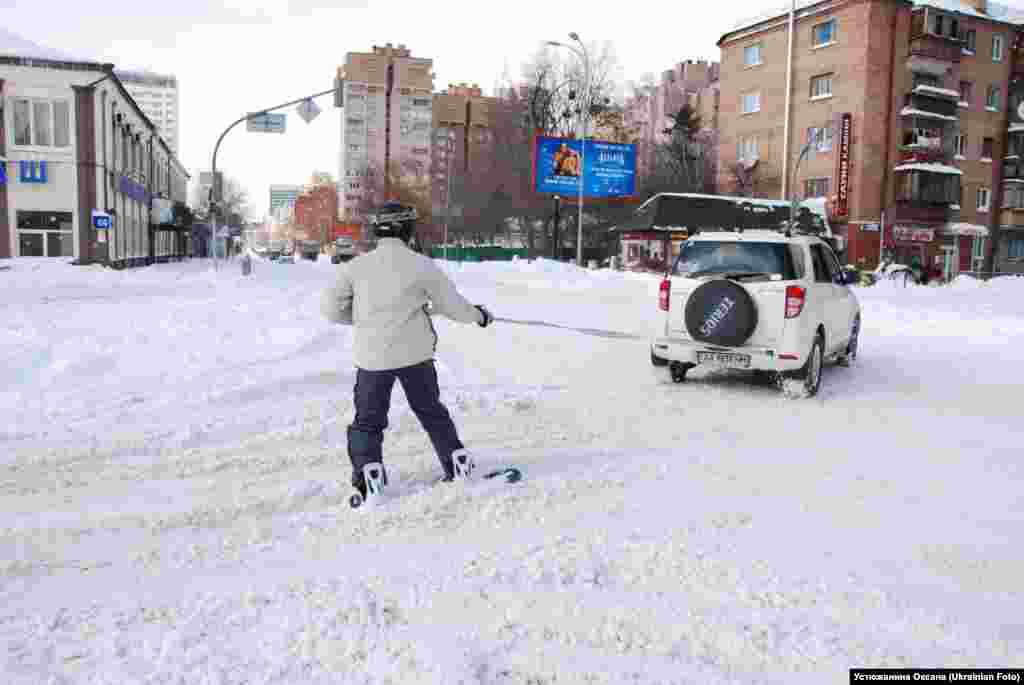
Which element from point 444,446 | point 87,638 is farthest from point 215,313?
point 87,638

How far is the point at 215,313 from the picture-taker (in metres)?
13.8

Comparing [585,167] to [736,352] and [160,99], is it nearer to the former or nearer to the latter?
[736,352]

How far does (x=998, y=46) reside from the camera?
47.4 m

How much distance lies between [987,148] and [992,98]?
9.43 feet

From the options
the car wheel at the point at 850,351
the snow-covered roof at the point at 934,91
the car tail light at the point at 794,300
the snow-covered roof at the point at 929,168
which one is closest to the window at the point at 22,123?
the car wheel at the point at 850,351

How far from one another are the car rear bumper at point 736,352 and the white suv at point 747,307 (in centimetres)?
1

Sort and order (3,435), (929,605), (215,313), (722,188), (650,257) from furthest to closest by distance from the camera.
→ (722,188), (650,257), (215,313), (3,435), (929,605)

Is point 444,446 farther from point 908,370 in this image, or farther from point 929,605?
point 908,370

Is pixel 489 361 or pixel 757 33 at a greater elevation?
pixel 757 33

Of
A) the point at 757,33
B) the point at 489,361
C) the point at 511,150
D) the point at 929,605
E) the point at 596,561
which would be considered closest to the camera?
the point at 929,605

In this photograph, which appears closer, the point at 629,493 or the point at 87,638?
the point at 87,638

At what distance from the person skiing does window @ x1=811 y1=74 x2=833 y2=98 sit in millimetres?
44303

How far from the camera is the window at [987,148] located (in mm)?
48500

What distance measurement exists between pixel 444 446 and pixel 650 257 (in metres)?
38.3
